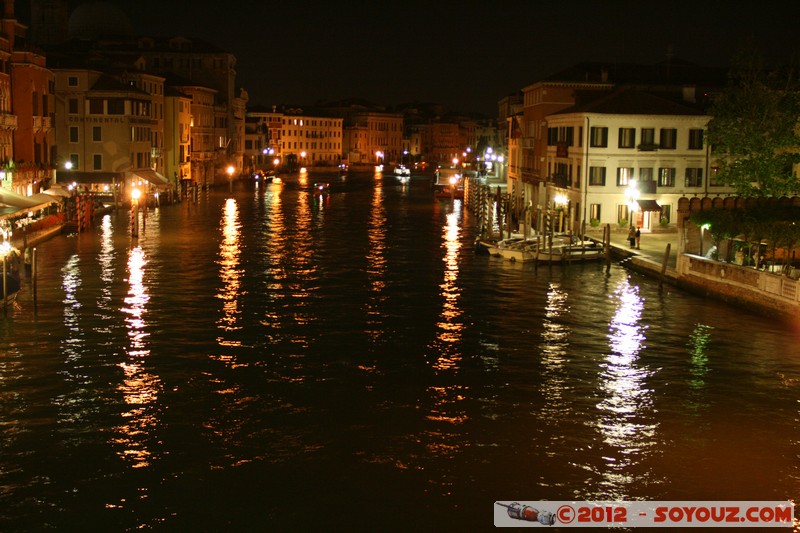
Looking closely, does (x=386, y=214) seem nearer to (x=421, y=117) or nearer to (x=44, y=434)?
(x=44, y=434)

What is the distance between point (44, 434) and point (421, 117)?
616 ft

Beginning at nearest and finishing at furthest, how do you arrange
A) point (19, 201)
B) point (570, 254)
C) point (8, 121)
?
point (19, 201)
point (570, 254)
point (8, 121)

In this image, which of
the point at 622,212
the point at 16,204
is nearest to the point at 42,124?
the point at 16,204

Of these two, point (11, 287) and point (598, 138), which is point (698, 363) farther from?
point (598, 138)

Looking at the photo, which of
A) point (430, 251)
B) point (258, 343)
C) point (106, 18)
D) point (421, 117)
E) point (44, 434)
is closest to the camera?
point (44, 434)

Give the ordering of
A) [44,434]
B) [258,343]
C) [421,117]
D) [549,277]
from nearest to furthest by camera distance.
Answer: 1. [44,434]
2. [258,343]
3. [549,277]
4. [421,117]

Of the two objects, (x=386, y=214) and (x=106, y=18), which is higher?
(x=106, y=18)

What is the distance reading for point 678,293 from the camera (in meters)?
28.8

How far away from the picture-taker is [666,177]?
42.1m

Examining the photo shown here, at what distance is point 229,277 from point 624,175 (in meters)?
19.1

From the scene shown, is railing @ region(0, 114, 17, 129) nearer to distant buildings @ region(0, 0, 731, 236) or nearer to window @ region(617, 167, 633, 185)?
distant buildings @ region(0, 0, 731, 236)

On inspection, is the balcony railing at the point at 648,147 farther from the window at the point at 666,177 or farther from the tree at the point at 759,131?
the tree at the point at 759,131

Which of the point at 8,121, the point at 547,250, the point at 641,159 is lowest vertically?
the point at 547,250

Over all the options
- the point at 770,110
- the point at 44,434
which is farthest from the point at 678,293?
the point at 44,434
